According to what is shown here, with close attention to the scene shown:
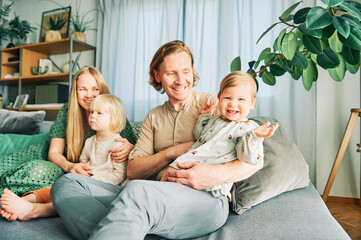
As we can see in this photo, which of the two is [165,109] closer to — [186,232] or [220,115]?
[220,115]

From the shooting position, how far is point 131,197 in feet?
2.48

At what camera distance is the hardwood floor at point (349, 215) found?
1.75m

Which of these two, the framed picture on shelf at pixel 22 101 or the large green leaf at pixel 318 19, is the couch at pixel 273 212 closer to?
the large green leaf at pixel 318 19

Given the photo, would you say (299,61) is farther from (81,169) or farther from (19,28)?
(19,28)

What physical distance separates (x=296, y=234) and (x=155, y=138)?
716mm

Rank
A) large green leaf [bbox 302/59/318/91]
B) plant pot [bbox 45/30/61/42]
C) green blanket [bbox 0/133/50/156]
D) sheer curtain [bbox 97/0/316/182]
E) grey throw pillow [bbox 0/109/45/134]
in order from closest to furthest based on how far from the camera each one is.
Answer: large green leaf [bbox 302/59/318/91], green blanket [bbox 0/133/50/156], grey throw pillow [bbox 0/109/45/134], sheer curtain [bbox 97/0/316/182], plant pot [bbox 45/30/61/42]

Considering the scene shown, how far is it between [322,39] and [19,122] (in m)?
2.03

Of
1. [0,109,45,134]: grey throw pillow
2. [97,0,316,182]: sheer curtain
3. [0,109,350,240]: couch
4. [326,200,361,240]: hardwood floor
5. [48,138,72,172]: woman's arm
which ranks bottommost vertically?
[326,200,361,240]: hardwood floor

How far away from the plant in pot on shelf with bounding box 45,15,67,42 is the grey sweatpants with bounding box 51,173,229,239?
9.63ft

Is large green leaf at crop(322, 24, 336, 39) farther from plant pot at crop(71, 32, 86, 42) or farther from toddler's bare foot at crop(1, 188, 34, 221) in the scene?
plant pot at crop(71, 32, 86, 42)

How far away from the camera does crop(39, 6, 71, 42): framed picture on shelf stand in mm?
A: 3408

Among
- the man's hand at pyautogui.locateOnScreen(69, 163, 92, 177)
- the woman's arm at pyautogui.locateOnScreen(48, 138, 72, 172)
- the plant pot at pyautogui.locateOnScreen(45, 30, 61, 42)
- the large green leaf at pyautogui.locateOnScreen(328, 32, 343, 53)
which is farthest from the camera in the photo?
the plant pot at pyautogui.locateOnScreen(45, 30, 61, 42)

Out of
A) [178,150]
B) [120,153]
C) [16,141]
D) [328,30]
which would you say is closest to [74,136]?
[120,153]

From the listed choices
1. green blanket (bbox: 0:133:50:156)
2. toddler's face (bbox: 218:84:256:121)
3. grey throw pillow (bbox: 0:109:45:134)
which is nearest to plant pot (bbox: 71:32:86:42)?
grey throw pillow (bbox: 0:109:45:134)
